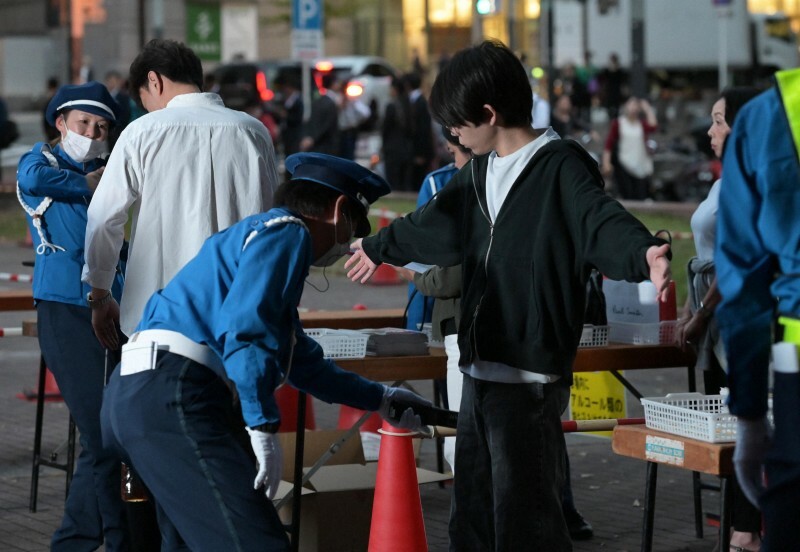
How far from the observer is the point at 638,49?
25625mm

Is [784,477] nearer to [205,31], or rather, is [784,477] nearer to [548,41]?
[548,41]

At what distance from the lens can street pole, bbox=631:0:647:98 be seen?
25.0 metres

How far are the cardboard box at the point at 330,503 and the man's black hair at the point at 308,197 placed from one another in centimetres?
219

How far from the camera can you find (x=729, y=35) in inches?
1522

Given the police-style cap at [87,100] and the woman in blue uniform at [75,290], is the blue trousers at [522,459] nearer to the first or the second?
the woman in blue uniform at [75,290]

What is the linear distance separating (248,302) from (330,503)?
256 cm

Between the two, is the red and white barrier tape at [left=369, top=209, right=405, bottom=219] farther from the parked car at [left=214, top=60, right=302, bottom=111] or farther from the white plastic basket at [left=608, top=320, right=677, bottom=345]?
the parked car at [left=214, top=60, right=302, bottom=111]

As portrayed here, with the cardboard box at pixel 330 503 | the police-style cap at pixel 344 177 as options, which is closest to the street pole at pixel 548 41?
the cardboard box at pixel 330 503

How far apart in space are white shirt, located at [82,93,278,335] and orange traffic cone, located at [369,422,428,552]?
3.58ft

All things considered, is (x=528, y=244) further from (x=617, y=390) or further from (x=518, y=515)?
(x=617, y=390)

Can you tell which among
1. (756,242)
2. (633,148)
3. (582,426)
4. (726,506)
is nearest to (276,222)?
(756,242)

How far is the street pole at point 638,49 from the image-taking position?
25.0 meters

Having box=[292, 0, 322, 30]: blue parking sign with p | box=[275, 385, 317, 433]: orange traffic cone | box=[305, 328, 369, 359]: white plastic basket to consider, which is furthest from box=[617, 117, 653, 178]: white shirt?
box=[305, 328, 369, 359]: white plastic basket

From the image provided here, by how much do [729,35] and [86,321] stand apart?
115ft
